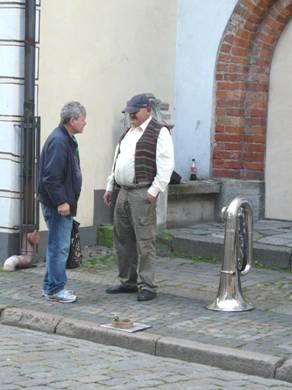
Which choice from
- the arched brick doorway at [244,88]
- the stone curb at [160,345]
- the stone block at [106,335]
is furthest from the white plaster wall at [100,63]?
the stone block at [106,335]

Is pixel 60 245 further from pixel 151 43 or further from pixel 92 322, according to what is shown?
pixel 151 43

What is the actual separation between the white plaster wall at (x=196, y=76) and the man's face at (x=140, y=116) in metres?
3.28

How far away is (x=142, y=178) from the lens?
850 cm

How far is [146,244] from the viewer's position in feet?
28.1

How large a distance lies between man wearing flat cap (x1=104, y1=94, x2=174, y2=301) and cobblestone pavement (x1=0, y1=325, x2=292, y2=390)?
1.36m

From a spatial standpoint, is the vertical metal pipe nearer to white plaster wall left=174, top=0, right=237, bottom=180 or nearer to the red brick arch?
white plaster wall left=174, top=0, right=237, bottom=180

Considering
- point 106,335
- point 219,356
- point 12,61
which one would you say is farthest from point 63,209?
point 12,61

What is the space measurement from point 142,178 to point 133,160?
0.61 ft

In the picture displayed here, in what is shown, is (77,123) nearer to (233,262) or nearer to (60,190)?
(60,190)

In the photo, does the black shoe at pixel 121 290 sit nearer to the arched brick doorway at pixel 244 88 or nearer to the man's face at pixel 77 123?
the man's face at pixel 77 123

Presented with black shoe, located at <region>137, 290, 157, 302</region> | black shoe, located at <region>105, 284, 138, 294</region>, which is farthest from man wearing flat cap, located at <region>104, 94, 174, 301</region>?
black shoe, located at <region>105, 284, 138, 294</region>

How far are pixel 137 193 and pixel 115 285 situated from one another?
1.16 m

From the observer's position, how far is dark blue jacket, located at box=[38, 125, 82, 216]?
827cm

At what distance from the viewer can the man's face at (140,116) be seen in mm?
8516
